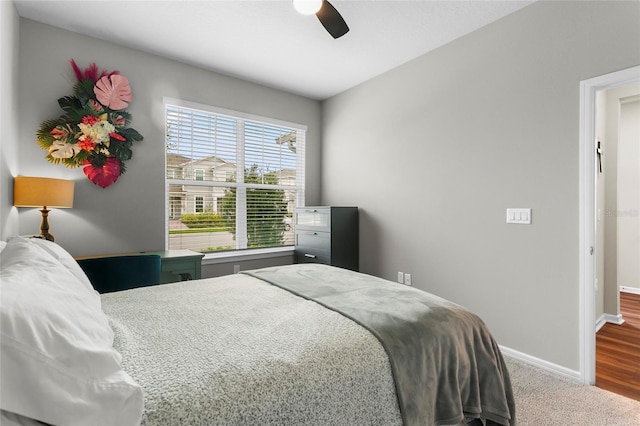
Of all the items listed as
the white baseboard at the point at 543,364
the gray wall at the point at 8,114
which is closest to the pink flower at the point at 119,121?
the gray wall at the point at 8,114

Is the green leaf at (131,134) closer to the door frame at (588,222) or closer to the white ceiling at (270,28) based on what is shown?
the white ceiling at (270,28)

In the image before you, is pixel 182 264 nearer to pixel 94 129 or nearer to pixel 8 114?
pixel 94 129

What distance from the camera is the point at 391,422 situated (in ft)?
3.53

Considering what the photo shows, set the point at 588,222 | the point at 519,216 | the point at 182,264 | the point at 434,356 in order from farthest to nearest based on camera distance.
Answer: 1. the point at 182,264
2. the point at 519,216
3. the point at 588,222
4. the point at 434,356

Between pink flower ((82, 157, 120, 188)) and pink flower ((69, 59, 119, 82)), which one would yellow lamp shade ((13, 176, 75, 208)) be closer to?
pink flower ((82, 157, 120, 188))

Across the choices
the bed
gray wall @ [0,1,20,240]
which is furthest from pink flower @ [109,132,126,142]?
the bed

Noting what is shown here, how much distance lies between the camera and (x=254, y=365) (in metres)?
0.94

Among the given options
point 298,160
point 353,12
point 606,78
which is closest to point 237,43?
point 353,12

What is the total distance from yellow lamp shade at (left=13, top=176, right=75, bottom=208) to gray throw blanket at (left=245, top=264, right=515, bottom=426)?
204cm

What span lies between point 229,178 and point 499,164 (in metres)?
2.79

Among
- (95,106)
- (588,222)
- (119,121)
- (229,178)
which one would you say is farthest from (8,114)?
(588,222)

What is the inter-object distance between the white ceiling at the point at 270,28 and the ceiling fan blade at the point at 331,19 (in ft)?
1.83

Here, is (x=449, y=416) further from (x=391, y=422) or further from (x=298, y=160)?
(x=298, y=160)

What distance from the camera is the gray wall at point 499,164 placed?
221 centimetres
